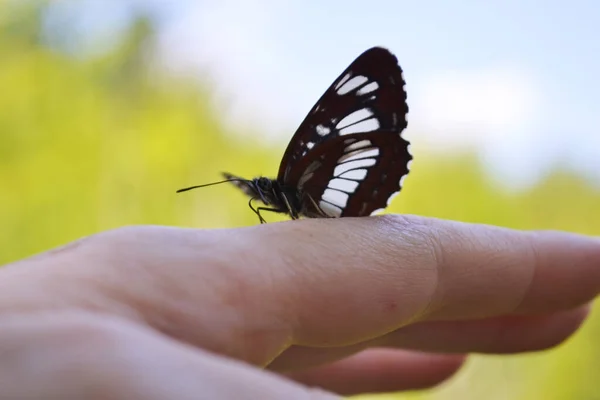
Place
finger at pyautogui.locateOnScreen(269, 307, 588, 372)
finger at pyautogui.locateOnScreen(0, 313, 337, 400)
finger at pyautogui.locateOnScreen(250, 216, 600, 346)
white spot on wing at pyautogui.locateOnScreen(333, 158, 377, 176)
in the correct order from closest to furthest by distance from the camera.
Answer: finger at pyautogui.locateOnScreen(0, 313, 337, 400), finger at pyautogui.locateOnScreen(250, 216, 600, 346), white spot on wing at pyautogui.locateOnScreen(333, 158, 377, 176), finger at pyautogui.locateOnScreen(269, 307, 588, 372)

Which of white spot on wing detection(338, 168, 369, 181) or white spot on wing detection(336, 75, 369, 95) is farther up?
white spot on wing detection(336, 75, 369, 95)

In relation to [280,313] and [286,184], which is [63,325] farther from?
[286,184]

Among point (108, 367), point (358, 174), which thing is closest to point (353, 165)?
point (358, 174)

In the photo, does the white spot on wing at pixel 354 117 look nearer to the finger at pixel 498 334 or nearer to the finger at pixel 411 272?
the finger at pixel 411 272

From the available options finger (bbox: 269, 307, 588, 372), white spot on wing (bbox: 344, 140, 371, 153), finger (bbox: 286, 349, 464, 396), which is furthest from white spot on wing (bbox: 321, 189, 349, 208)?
finger (bbox: 286, 349, 464, 396)

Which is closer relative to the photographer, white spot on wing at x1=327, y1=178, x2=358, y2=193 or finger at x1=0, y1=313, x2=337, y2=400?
finger at x1=0, y1=313, x2=337, y2=400

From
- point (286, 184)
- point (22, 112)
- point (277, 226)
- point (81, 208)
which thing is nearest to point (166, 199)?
point (81, 208)

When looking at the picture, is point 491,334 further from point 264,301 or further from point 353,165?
point 264,301

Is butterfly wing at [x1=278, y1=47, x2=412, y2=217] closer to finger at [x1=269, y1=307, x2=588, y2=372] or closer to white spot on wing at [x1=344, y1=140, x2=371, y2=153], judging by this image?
white spot on wing at [x1=344, y1=140, x2=371, y2=153]
